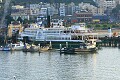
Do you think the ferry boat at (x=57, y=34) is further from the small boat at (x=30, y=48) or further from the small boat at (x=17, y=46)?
the small boat at (x=30, y=48)

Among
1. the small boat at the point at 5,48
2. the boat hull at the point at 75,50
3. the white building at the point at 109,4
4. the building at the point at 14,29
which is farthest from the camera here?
the white building at the point at 109,4

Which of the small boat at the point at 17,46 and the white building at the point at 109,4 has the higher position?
the white building at the point at 109,4

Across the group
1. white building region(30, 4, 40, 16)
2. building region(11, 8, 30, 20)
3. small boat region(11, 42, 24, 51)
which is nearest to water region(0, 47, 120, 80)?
small boat region(11, 42, 24, 51)

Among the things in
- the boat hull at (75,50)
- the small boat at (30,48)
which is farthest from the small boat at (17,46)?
the boat hull at (75,50)

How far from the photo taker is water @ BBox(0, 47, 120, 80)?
33312mm

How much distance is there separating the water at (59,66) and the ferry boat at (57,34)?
24.4ft

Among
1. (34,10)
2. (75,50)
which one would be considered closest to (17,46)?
(75,50)

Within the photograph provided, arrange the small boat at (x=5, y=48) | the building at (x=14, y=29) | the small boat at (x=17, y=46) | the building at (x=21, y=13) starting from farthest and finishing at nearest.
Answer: the building at (x=21, y=13) < the building at (x=14, y=29) < the small boat at (x=17, y=46) < the small boat at (x=5, y=48)

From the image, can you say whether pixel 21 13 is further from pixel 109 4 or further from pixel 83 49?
pixel 83 49

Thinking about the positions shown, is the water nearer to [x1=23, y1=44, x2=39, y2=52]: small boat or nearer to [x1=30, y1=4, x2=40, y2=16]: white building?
[x1=23, y1=44, x2=39, y2=52]: small boat

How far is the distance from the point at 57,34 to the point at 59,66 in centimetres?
1875

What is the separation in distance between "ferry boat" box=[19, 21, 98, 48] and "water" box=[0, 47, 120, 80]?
7449 millimetres

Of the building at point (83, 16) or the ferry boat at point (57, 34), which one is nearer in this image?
the ferry boat at point (57, 34)

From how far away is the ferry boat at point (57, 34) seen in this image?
55525mm
